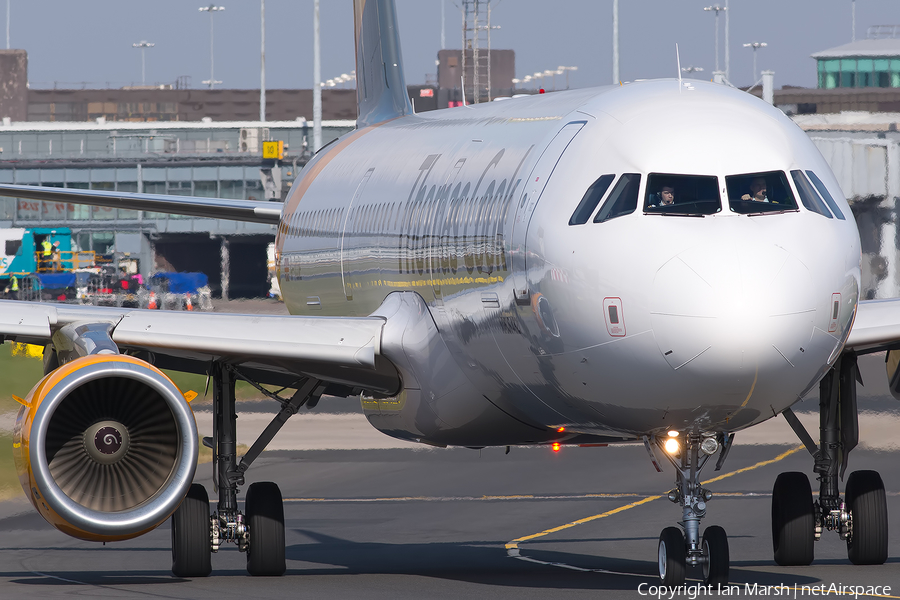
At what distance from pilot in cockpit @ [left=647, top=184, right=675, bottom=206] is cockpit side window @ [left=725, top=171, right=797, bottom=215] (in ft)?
1.39

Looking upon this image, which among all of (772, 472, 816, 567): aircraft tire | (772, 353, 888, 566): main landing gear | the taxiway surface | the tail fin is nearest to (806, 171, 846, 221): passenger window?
the taxiway surface

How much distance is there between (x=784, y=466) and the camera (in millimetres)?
27594

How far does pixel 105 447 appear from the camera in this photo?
13.2 m

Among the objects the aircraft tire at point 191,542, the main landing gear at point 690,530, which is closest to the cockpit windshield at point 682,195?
the main landing gear at point 690,530

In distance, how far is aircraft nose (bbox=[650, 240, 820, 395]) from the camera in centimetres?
1044

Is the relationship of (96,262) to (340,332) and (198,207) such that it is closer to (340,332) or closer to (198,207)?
(198,207)

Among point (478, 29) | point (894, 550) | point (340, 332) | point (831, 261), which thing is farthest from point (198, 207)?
point (478, 29)

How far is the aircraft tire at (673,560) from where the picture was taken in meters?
11.9

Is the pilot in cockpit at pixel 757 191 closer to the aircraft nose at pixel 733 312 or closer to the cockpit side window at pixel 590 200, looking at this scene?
the aircraft nose at pixel 733 312

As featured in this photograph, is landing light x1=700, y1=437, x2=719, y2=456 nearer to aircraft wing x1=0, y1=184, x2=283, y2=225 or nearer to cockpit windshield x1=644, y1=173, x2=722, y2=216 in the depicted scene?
cockpit windshield x1=644, y1=173, x2=722, y2=216

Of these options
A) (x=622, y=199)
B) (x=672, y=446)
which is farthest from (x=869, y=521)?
(x=622, y=199)

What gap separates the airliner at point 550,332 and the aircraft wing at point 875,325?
3 cm

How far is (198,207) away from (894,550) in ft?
36.1

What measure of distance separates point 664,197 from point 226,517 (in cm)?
652
